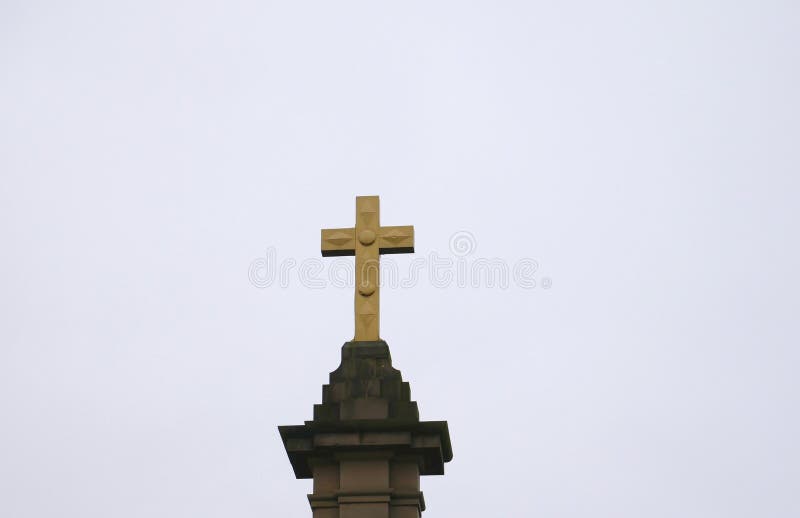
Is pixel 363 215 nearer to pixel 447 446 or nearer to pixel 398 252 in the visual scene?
pixel 398 252

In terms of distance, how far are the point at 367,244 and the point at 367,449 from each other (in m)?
2.72

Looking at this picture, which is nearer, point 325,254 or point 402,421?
point 402,421

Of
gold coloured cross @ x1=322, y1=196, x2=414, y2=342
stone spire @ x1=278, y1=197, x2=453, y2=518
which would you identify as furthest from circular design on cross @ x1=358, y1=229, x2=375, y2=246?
stone spire @ x1=278, y1=197, x2=453, y2=518

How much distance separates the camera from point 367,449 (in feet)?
48.9

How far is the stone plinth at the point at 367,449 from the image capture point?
1477cm

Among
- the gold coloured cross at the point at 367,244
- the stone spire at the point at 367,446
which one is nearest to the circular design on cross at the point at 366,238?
the gold coloured cross at the point at 367,244

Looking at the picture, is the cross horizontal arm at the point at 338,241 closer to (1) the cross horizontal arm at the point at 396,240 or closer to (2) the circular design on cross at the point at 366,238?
(2) the circular design on cross at the point at 366,238

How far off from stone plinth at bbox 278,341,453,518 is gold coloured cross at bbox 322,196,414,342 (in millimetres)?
1151

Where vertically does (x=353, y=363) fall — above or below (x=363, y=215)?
below

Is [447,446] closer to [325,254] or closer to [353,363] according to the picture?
[353,363]

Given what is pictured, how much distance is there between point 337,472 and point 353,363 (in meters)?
1.31

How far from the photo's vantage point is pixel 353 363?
50.4 feet

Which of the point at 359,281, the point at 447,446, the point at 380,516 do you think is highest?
the point at 359,281

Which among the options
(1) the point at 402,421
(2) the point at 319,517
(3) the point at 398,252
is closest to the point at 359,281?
(3) the point at 398,252
